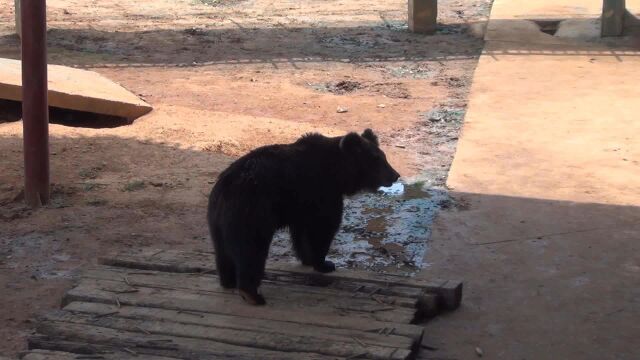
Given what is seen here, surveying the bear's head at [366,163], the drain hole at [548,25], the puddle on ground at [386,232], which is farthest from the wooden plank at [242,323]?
the drain hole at [548,25]

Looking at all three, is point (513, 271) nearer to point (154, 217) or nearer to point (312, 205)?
point (312, 205)

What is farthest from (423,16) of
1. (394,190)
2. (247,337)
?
(247,337)

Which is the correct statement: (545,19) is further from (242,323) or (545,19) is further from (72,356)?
(72,356)

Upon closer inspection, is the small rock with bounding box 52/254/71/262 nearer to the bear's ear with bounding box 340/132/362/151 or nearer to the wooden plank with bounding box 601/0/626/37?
the bear's ear with bounding box 340/132/362/151

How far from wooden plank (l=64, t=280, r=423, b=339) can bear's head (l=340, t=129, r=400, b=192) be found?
3.41 ft

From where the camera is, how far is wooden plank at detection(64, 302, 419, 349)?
16.6ft

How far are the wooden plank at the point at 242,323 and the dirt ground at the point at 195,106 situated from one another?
2.11 feet

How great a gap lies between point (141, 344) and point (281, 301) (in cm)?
103

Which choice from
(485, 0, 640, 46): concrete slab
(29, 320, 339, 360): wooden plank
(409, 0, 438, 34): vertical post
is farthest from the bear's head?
(409, 0, 438, 34): vertical post

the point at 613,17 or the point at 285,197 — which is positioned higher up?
the point at 285,197

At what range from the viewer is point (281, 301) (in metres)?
5.71

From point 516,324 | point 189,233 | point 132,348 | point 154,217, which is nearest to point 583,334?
point 516,324

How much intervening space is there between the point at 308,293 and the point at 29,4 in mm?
4177

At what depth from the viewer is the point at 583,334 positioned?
581 centimetres
